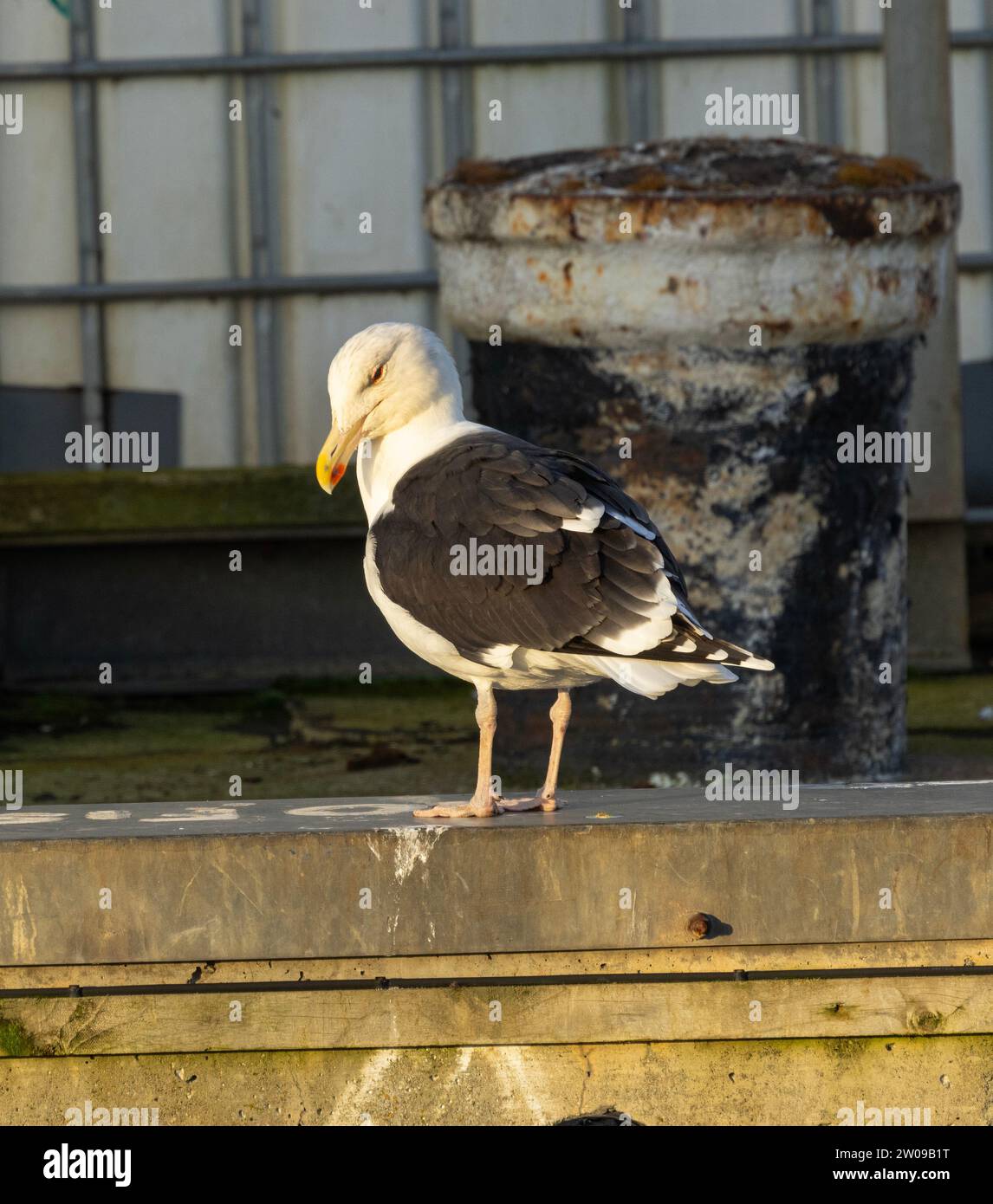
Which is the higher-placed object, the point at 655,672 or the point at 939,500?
the point at 939,500

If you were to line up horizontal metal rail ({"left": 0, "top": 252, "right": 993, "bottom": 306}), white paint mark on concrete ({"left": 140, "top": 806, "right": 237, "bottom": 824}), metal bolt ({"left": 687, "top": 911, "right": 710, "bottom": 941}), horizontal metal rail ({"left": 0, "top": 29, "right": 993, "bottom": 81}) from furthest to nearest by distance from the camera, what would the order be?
horizontal metal rail ({"left": 0, "top": 252, "right": 993, "bottom": 306})
horizontal metal rail ({"left": 0, "top": 29, "right": 993, "bottom": 81})
white paint mark on concrete ({"left": 140, "top": 806, "right": 237, "bottom": 824})
metal bolt ({"left": 687, "top": 911, "right": 710, "bottom": 941})

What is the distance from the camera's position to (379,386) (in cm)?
447

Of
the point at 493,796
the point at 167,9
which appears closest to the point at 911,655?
the point at 167,9

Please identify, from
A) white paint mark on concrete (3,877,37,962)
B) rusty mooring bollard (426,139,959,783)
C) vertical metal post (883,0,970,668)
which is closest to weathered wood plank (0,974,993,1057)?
white paint mark on concrete (3,877,37,962)

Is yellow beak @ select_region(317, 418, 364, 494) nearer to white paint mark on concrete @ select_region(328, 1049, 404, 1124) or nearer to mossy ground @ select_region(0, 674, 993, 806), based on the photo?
white paint mark on concrete @ select_region(328, 1049, 404, 1124)

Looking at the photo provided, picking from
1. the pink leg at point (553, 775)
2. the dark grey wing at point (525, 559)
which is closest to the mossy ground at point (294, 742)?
the pink leg at point (553, 775)

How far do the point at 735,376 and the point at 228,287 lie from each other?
477 cm

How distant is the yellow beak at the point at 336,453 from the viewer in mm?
4422

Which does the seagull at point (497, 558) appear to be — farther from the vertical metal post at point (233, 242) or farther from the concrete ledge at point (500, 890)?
the vertical metal post at point (233, 242)

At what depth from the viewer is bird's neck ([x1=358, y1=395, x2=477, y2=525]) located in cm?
448

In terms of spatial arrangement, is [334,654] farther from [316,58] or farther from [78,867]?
[78,867]

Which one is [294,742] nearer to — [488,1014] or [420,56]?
[420,56]

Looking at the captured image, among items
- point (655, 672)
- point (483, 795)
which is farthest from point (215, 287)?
point (655, 672)

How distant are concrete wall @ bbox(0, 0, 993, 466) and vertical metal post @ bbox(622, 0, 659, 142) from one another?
0.04 metres
